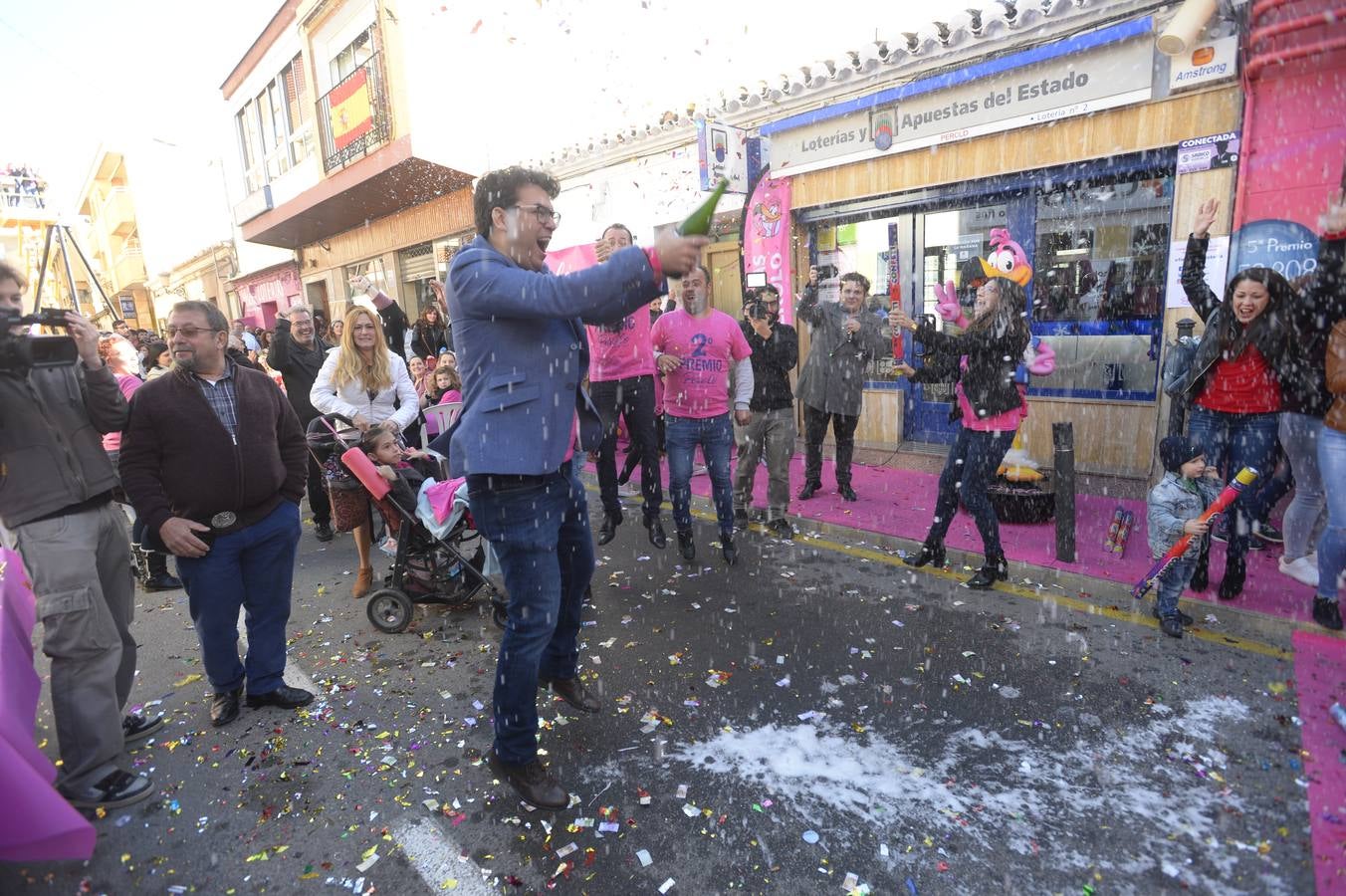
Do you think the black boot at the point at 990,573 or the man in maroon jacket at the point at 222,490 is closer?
the man in maroon jacket at the point at 222,490

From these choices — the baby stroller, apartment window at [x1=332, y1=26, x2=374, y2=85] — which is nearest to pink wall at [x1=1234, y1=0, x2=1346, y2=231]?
the baby stroller

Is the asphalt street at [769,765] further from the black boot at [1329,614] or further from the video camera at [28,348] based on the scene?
the video camera at [28,348]

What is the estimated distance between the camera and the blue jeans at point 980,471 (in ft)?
14.6

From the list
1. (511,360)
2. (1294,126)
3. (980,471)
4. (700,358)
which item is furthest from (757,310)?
(1294,126)

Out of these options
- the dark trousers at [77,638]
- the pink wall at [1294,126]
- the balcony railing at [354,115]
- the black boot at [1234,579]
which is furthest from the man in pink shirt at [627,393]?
the balcony railing at [354,115]

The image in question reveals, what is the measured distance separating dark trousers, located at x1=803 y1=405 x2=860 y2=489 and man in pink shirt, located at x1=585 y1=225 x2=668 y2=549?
199 cm

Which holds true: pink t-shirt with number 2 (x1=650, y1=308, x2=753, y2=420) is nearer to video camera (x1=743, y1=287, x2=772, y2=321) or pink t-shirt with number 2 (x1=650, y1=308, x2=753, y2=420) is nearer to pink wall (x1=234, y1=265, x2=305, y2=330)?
video camera (x1=743, y1=287, x2=772, y2=321)

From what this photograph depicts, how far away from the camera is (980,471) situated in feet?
14.7

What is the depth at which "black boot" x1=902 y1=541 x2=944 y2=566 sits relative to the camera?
4979 mm

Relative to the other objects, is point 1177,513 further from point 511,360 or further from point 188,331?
point 188,331

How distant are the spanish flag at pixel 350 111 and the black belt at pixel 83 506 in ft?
43.7

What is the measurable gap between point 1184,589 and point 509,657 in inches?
164

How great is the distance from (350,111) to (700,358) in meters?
13.6

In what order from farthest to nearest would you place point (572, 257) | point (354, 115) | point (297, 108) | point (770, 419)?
1. point (297, 108)
2. point (354, 115)
3. point (572, 257)
4. point (770, 419)
